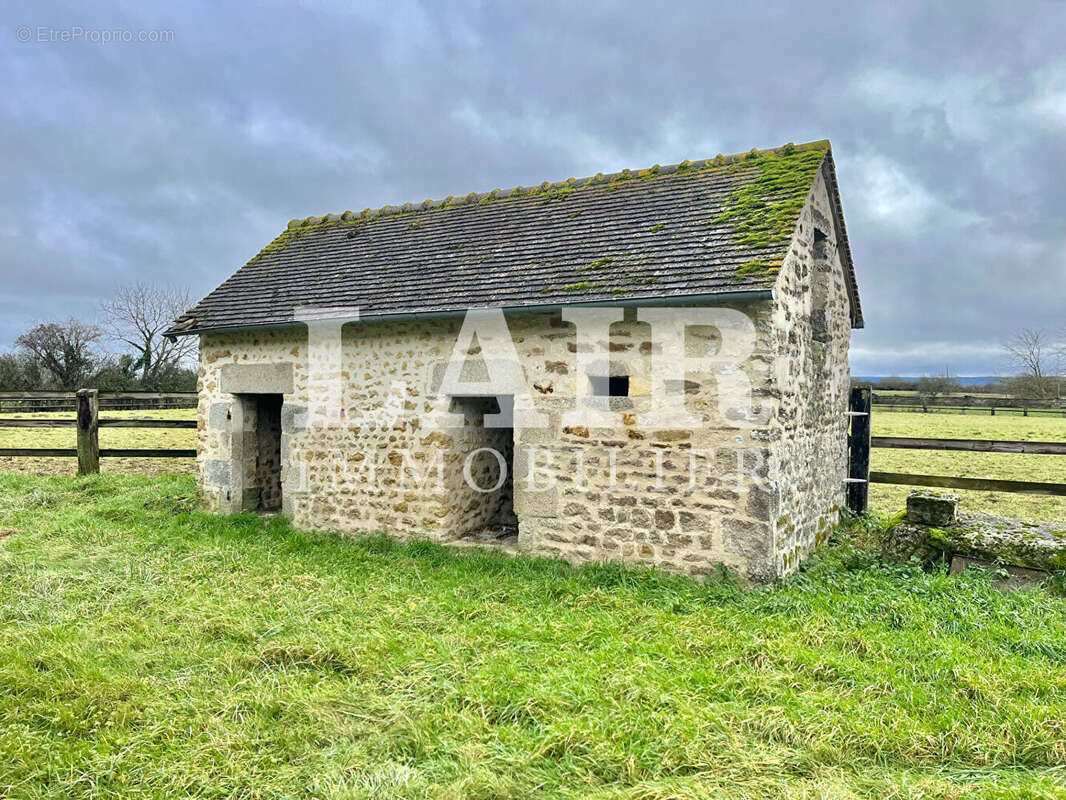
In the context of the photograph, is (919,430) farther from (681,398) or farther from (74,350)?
(74,350)

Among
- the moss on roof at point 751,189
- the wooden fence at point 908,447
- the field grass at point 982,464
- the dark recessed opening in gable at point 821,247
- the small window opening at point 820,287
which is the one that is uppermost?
the moss on roof at point 751,189

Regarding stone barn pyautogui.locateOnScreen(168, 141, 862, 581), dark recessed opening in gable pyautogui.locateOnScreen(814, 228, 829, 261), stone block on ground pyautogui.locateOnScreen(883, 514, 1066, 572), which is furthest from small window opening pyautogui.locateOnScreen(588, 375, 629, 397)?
stone block on ground pyautogui.locateOnScreen(883, 514, 1066, 572)

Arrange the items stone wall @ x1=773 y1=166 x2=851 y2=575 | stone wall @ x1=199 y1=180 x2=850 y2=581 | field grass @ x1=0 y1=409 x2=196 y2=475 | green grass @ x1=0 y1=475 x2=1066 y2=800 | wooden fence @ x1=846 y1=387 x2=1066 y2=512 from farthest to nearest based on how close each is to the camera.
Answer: field grass @ x1=0 y1=409 x2=196 y2=475, wooden fence @ x1=846 y1=387 x2=1066 y2=512, stone wall @ x1=773 y1=166 x2=851 y2=575, stone wall @ x1=199 y1=180 x2=850 y2=581, green grass @ x1=0 y1=475 x2=1066 y2=800

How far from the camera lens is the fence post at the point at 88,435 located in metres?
10.9

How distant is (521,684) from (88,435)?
35.5 feet

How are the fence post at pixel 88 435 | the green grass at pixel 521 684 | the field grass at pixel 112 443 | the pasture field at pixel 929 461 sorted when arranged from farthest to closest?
the field grass at pixel 112 443 → the fence post at pixel 88 435 → the pasture field at pixel 929 461 → the green grass at pixel 521 684

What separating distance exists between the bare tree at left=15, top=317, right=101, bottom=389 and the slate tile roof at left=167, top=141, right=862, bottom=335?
24702 mm

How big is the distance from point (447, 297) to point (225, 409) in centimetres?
385

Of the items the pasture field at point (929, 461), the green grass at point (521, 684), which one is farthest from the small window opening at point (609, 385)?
the pasture field at point (929, 461)

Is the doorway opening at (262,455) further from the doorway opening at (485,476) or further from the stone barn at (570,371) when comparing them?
the doorway opening at (485,476)

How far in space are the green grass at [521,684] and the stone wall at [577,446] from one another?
0.52 meters

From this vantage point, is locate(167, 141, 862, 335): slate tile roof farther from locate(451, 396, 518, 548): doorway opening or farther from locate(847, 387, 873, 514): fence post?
locate(451, 396, 518, 548): doorway opening

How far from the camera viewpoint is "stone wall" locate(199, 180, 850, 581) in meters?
5.71

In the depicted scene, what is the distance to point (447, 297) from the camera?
7.04 m
